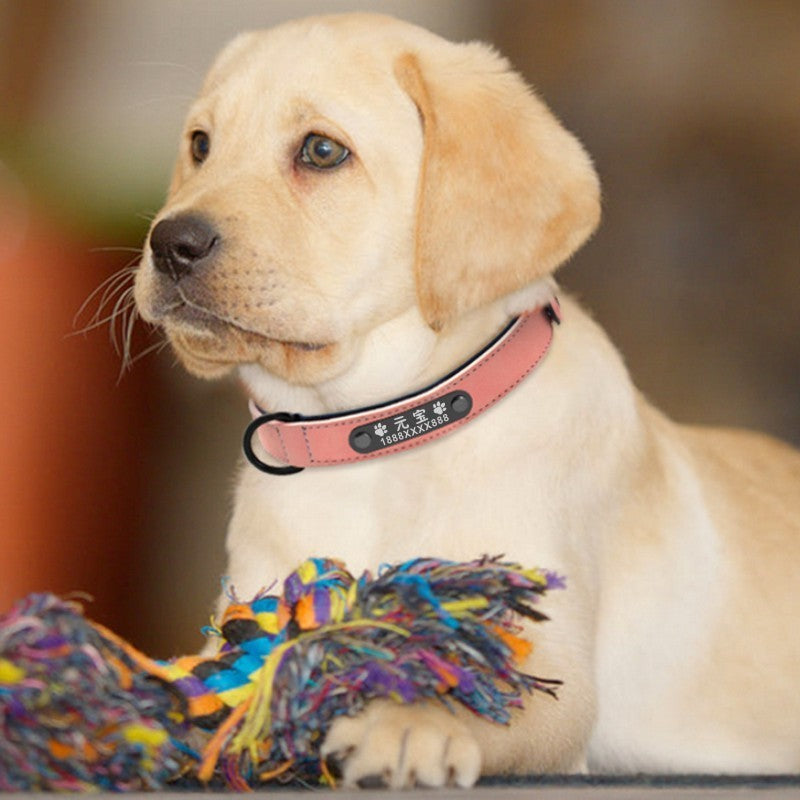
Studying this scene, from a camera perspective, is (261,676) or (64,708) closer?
(64,708)

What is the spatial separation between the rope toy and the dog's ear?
1.61 ft

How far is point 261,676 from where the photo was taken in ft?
4.99

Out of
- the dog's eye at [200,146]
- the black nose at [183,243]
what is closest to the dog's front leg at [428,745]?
Result: the black nose at [183,243]

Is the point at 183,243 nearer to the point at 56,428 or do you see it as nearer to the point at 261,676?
the point at 261,676

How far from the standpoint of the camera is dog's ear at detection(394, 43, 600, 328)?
198cm

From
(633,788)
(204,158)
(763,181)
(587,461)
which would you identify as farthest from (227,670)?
(763,181)

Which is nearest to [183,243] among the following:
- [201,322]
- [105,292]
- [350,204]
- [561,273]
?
[201,322]

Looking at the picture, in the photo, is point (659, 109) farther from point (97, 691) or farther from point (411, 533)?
point (97, 691)

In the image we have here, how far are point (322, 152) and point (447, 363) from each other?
1.18 ft

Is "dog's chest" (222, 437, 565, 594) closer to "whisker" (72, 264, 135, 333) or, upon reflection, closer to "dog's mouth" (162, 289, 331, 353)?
"dog's mouth" (162, 289, 331, 353)

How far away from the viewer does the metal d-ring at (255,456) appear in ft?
6.81

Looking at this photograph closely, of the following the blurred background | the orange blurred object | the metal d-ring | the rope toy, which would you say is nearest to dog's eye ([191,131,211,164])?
the metal d-ring

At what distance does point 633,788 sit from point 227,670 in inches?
19.3

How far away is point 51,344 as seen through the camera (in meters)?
3.86
